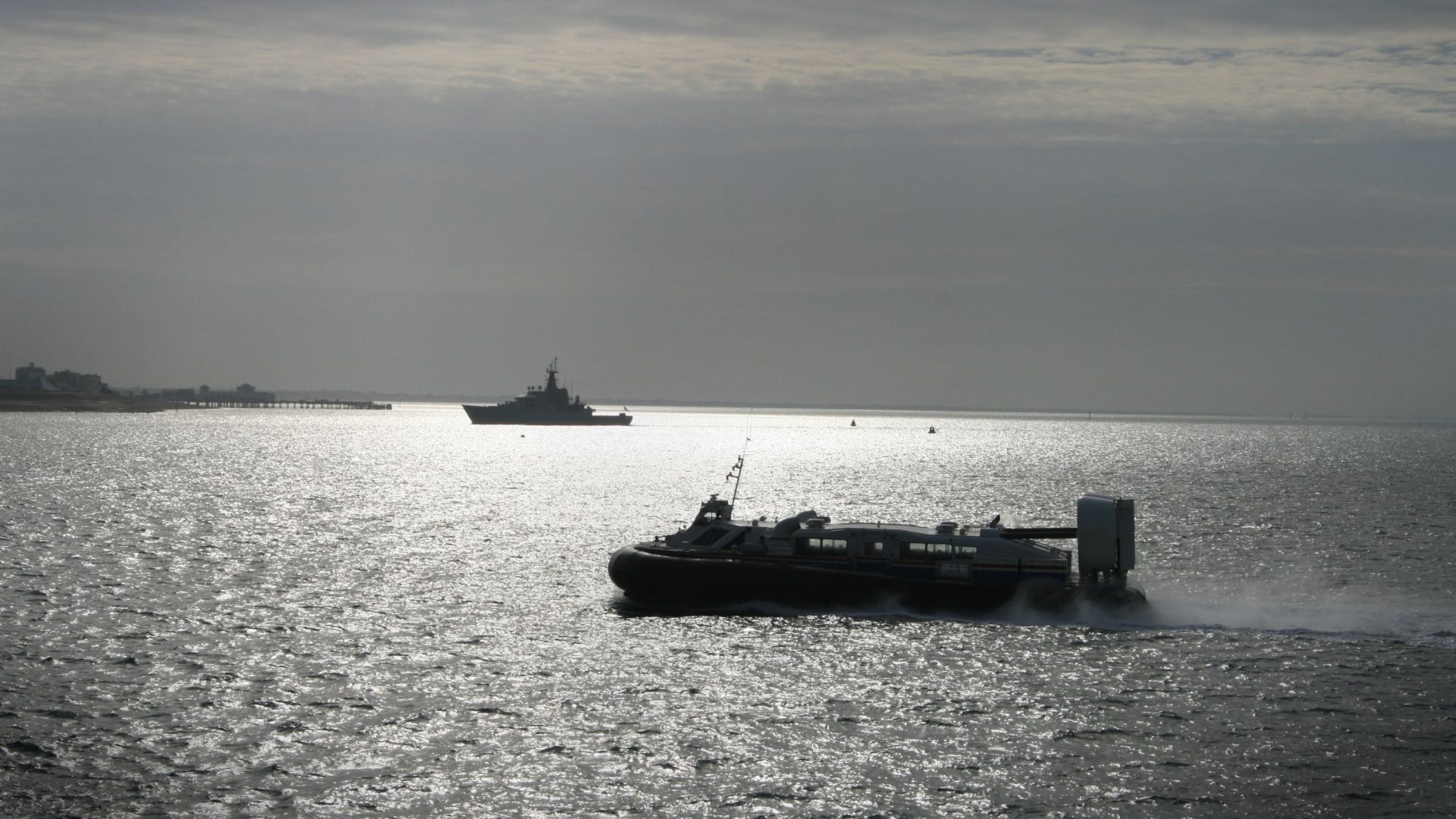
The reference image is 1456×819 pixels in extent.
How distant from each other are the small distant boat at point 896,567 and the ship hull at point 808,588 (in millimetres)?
24

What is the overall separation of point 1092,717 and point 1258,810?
245 inches

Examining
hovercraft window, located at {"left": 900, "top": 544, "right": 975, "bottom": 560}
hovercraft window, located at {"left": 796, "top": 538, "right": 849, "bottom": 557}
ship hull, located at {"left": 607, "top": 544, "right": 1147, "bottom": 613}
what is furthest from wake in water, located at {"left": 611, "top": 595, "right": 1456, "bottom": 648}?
hovercraft window, located at {"left": 796, "top": 538, "right": 849, "bottom": 557}

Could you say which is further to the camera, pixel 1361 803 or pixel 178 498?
pixel 178 498

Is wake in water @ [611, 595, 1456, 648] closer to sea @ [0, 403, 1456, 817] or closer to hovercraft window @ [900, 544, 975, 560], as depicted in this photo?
sea @ [0, 403, 1456, 817]

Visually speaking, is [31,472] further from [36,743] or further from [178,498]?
[36,743]

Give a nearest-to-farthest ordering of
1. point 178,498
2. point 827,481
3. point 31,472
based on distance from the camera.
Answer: point 178,498, point 31,472, point 827,481

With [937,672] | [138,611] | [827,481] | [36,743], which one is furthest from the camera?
[827,481]

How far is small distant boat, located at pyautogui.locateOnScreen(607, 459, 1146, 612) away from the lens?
39250 millimetres

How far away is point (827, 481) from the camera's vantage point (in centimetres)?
12381

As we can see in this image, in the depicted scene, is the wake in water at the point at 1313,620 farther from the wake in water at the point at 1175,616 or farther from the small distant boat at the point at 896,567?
the small distant boat at the point at 896,567

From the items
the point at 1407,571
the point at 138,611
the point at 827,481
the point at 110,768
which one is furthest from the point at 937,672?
the point at 827,481

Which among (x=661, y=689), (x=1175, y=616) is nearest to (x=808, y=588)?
(x=661, y=689)

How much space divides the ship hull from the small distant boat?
24 mm

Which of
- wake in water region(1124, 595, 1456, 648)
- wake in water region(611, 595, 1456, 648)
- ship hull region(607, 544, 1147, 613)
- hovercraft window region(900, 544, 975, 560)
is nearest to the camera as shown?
wake in water region(1124, 595, 1456, 648)
